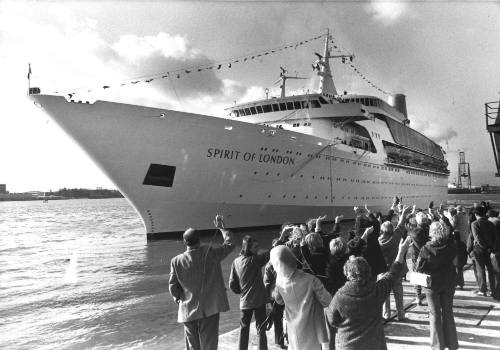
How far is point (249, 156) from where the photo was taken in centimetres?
1670

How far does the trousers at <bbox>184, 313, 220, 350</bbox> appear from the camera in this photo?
138 inches

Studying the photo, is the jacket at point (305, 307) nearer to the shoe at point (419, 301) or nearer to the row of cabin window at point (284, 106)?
the shoe at point (419, 301)

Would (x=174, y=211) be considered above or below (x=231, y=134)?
below

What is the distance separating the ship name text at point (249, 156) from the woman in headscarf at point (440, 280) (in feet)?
41.9

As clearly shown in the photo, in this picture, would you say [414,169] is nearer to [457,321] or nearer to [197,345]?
[457,321]

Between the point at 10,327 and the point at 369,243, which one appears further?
the point at 10,327

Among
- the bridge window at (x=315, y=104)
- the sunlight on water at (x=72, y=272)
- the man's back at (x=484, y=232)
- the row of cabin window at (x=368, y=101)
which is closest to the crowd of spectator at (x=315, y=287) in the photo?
the man's back at (x=484, y=232)

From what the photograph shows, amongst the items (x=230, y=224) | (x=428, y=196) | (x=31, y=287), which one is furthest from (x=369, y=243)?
(x=428, y=196)

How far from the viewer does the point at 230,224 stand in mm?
17547

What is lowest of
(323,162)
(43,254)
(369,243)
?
(43,254)

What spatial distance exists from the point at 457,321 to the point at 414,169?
33.4m

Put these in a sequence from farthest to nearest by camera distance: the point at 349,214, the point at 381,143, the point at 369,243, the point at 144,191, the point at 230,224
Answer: the point at 381,143, the point at 349,214, the point at 230,224, the point at 144,191, the point at 369,243

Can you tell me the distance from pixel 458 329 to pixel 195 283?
132 inches

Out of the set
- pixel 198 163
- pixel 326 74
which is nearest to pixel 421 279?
pixel 198 163
